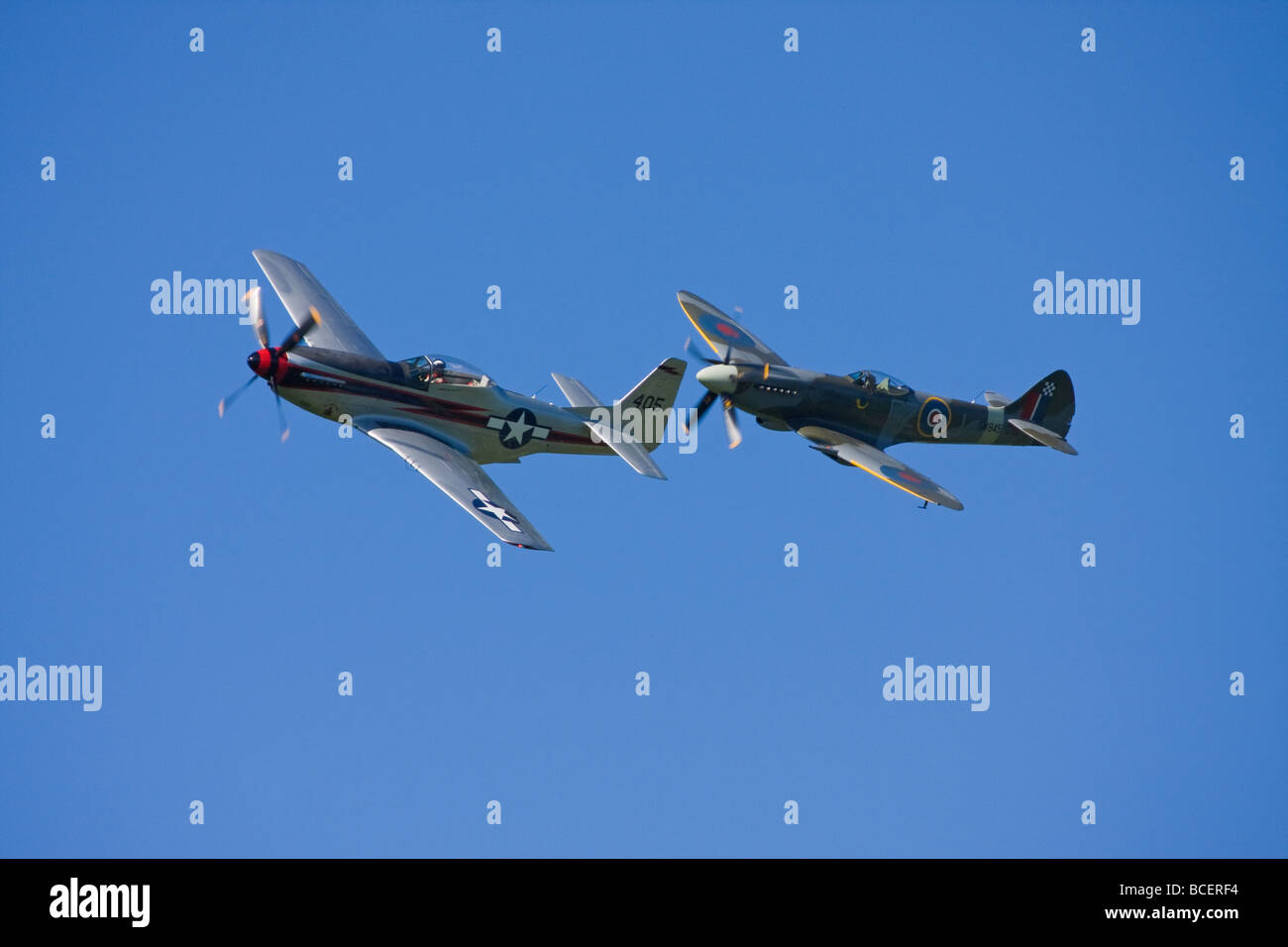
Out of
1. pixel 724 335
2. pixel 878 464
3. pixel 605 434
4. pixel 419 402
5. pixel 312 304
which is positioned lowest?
pixel 878 464

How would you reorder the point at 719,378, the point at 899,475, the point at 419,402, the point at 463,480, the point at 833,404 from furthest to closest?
the point at 833,404, the point at 719,378, the point at 899,475, the point at 419,402, the point at 463,480

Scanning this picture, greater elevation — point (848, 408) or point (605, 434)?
point (848, 408)

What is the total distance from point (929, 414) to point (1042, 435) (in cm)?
294

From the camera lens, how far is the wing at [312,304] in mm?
47812

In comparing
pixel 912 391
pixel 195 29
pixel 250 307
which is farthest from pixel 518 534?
pixel 195 29

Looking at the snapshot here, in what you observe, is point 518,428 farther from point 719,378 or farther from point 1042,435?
point 1042,435

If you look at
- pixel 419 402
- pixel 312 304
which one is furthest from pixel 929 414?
pixel 312 304

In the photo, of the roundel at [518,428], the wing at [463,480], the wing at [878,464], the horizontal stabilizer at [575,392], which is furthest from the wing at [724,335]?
the wing at [463,480]

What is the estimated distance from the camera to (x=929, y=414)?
163ft

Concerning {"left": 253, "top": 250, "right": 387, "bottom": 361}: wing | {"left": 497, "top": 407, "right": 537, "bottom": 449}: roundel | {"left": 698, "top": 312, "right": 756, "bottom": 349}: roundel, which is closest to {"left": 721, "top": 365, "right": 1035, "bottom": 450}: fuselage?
{"left": 698, "top": 312, "right": 756, "bottom": 349}: roundel

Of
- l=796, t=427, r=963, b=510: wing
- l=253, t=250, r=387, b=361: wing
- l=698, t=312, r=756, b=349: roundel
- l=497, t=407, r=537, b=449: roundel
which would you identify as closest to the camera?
l=796, t=427, r=963, b=510: wing

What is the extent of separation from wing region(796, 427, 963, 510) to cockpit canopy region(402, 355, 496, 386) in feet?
26.1

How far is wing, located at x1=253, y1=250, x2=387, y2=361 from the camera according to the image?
47.8 meters

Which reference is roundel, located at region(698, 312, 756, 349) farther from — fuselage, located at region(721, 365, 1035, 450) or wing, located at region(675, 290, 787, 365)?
fuselage, located at region(721, 365, 1035, 450)
